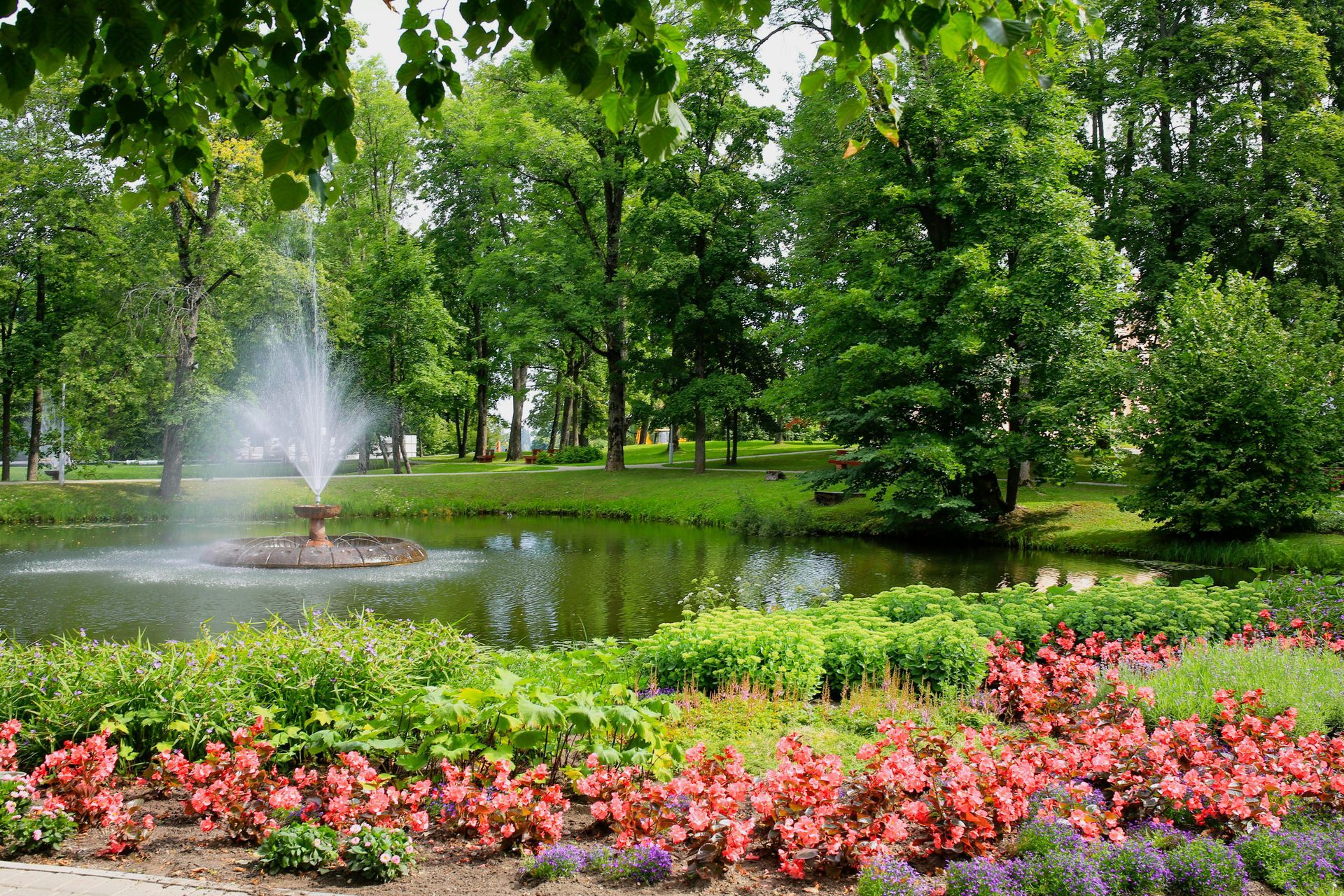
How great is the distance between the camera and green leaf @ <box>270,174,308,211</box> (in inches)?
125

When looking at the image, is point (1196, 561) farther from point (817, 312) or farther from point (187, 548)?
point (187, 548)

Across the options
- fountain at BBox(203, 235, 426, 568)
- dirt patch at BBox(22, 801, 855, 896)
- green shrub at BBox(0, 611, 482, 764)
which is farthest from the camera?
fountain at BBox(203, 235, 426, 568)

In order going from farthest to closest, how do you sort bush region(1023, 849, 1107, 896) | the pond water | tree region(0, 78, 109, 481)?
tree region(0, 78, 109, 481) < the pond water < bush region(1023, 849, 1107, 896)

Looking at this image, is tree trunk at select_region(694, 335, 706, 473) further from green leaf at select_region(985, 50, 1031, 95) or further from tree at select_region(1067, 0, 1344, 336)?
green leaf at select_region(985, 50, 1031, 95)

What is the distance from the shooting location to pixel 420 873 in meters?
3.99

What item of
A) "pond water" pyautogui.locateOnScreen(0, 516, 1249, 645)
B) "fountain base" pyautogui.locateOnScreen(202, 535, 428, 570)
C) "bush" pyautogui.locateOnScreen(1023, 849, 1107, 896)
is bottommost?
"pond water" pyautogui.locateOnScreen(0, 516, 1249, 645)

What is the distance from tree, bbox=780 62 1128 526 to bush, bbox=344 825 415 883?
1766cm

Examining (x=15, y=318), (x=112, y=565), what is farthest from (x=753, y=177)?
(x=15, y=318)

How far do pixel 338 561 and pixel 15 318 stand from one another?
25481mm

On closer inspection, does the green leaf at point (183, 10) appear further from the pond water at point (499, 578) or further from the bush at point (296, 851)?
the pond water at point (499, 578)

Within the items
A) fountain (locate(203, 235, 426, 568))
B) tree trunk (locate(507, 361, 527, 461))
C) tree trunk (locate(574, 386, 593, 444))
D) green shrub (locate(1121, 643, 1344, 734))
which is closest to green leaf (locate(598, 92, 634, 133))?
green shrub (locate(1121, 643, 1344, 734))

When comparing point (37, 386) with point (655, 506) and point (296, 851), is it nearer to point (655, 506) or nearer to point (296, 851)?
point (655, 506)

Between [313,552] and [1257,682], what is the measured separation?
15.8 metres

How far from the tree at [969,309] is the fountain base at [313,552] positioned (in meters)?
11.0
